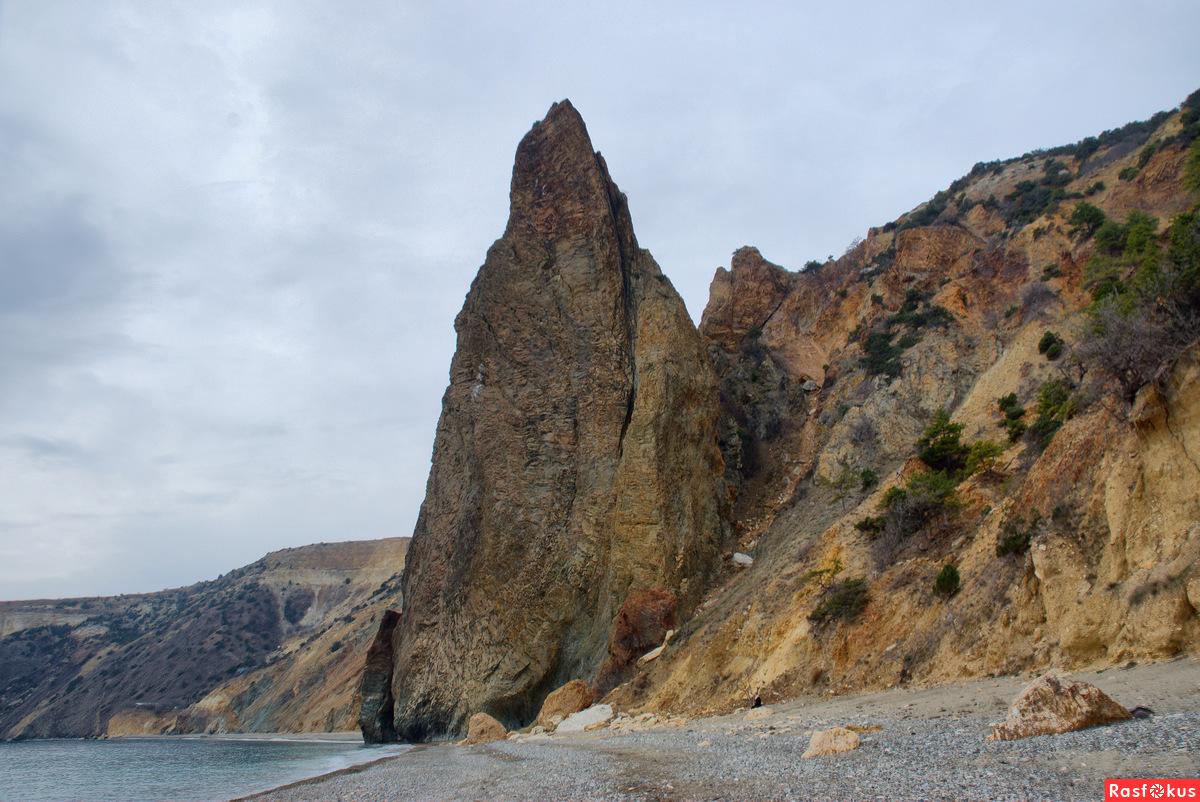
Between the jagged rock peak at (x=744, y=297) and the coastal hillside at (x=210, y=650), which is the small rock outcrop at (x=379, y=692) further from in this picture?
the jagged rock peak at (x=744, y=297)

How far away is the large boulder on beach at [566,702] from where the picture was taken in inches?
995

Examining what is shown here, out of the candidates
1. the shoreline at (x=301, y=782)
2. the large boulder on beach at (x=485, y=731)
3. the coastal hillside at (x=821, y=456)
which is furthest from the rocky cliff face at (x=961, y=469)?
the shoreline at (x=301, y=782)

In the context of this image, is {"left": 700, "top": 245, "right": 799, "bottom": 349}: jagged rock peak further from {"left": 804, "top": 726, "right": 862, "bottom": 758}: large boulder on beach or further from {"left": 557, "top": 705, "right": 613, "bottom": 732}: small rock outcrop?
{"left": 804, "top": 726, "right": 862, "bottom": 758}: large boulder on beach

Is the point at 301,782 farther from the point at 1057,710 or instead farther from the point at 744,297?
the point at 744,297

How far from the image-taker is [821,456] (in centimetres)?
3136

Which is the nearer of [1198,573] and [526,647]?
[1198,573]

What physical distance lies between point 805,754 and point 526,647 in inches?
921

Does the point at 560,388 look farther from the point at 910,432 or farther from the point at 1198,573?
the point at 1198,573

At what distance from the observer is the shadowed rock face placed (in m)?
30.4

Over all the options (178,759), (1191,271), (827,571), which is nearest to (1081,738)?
(1191,271)

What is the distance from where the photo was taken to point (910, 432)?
2969cm

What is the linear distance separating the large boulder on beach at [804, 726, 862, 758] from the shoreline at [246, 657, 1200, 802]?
17 centimetres

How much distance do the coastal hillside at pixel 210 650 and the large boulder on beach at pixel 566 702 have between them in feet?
143

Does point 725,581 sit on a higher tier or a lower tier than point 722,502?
lower
